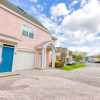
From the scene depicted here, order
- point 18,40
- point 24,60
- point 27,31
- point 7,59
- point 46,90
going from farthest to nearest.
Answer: point 27,31, point 24,60, point 18,40, point 7,59, point 46,90

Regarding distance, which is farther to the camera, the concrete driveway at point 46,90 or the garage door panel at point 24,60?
the garage door panel at point 24,60

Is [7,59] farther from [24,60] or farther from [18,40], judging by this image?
[24,60]

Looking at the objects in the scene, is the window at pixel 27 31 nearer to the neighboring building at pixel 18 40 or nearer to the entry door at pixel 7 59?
the neighboring building at pixel 18 40

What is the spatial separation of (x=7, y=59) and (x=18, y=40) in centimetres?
241

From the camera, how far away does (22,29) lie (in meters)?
10.5

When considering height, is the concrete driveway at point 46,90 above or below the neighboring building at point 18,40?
below

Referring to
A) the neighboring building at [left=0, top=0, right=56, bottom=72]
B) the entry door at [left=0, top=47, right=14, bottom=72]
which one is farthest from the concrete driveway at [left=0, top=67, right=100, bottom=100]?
the neighboring building at [left=0, top=0, right=56, bottom=72]

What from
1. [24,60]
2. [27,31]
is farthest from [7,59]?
[27,31]

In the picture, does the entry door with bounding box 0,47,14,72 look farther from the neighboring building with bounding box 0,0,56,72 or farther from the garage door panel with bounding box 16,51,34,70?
the garage door panel with bounding box 16,51,34,70

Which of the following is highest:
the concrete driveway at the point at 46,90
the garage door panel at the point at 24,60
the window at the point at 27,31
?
the window at the point at 27,31

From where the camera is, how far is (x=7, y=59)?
25.8 feet

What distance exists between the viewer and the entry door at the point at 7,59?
298 inches

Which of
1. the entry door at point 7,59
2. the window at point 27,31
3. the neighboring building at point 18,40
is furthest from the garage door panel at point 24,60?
the window at point 27,31

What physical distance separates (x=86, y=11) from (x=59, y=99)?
42.0 feet
